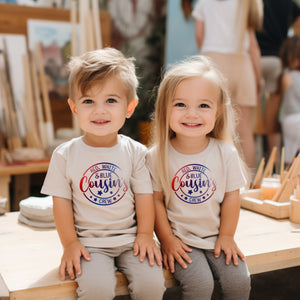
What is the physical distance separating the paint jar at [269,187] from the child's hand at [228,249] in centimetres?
57

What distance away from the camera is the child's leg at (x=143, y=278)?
1.02m

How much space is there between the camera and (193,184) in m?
1.20

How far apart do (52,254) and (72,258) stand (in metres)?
0.20

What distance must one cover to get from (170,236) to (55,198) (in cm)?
34

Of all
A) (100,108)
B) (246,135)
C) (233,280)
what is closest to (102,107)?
(100,108)

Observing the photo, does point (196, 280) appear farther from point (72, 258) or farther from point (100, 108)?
point (100, 108)

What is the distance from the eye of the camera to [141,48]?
165 inches

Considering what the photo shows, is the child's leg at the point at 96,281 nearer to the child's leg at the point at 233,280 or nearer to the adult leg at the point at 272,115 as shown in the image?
the child's leg at the point at 233,280

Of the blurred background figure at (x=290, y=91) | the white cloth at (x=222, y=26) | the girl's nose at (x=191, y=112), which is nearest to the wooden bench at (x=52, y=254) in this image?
the girl's nose at (x=191, y=112)

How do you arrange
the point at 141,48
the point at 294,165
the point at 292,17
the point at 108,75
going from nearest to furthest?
the point at 108,75, the point at 294,165, the point at 292,17, the point at 141,48

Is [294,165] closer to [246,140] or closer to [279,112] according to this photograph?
[246,140]

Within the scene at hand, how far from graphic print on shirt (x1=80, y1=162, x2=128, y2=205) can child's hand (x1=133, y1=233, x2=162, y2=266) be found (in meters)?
0.12

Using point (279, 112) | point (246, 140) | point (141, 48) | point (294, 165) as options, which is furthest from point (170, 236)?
point (141, 48)

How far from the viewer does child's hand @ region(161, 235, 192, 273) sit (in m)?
1.12
